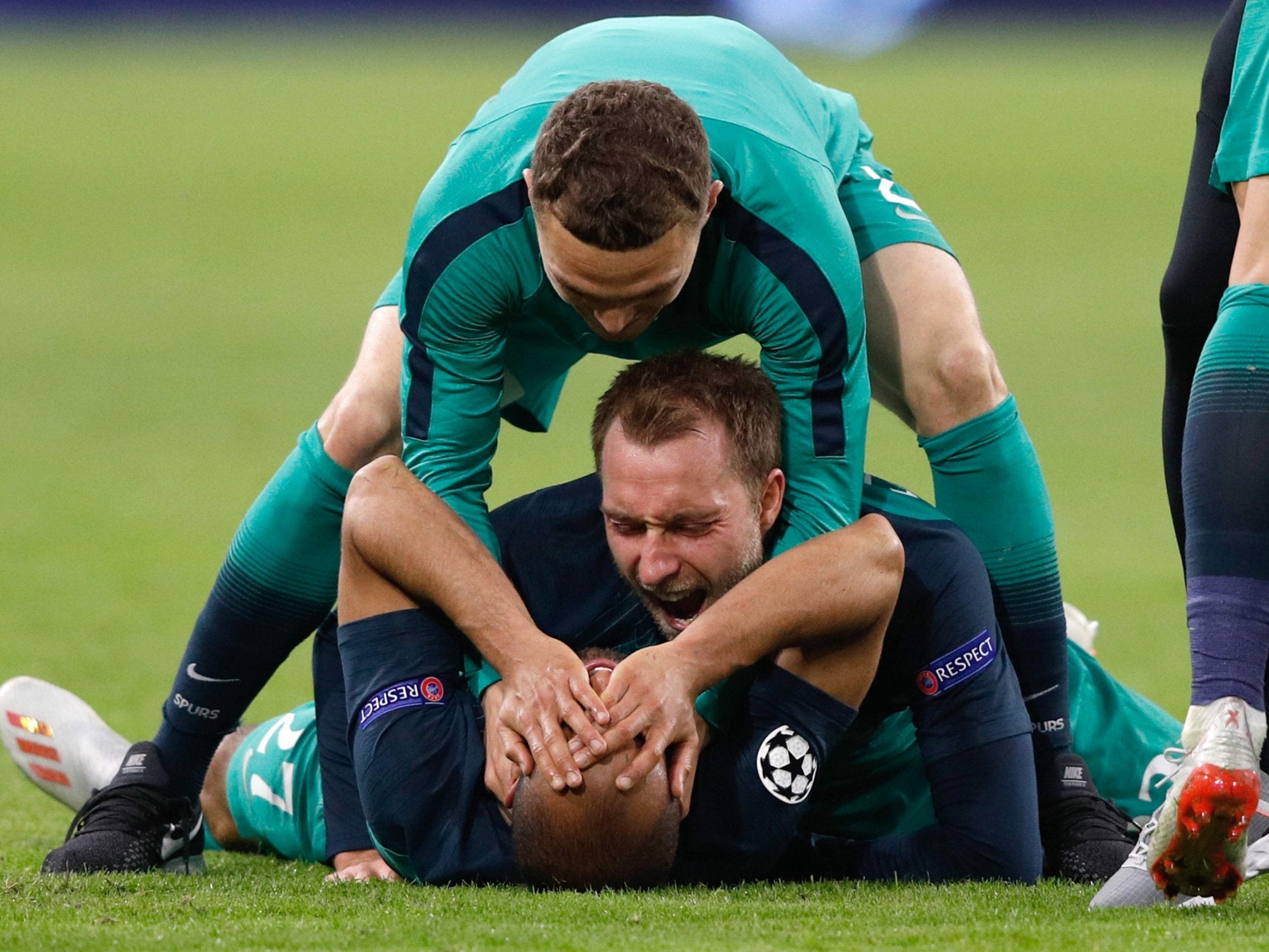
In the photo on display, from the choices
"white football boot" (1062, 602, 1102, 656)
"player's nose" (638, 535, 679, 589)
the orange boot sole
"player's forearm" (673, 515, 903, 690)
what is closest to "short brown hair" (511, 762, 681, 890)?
"player's forearm" (673, 515, 903, 690)

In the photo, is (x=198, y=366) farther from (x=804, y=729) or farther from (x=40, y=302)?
(x=804, y=729)

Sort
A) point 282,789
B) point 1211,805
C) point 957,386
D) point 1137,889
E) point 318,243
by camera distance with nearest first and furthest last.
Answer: point 1211,805 → point 1137,889 → point 957,386 → point 282,789 → point 318,243

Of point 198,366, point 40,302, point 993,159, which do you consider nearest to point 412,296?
point 198,366

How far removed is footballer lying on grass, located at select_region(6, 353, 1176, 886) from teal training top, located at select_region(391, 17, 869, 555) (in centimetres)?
9

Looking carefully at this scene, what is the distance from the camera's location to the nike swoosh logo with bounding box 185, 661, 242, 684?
11.9ft

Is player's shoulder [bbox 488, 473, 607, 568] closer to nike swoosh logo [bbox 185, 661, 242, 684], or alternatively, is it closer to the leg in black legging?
nike swoosh logo [bbox 185, 661, 242, 684]

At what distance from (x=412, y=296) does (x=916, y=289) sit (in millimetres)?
991

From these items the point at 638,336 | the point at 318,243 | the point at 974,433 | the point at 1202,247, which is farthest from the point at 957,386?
the point at 318,243

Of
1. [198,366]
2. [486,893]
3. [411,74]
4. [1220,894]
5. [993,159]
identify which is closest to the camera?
[1220,894]

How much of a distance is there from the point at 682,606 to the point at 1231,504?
967mm

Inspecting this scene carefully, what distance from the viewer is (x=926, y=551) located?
3.17 m

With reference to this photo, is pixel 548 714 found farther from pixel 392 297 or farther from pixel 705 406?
pixel 392 297

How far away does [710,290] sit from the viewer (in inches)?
124

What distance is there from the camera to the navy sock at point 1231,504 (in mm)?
2459
